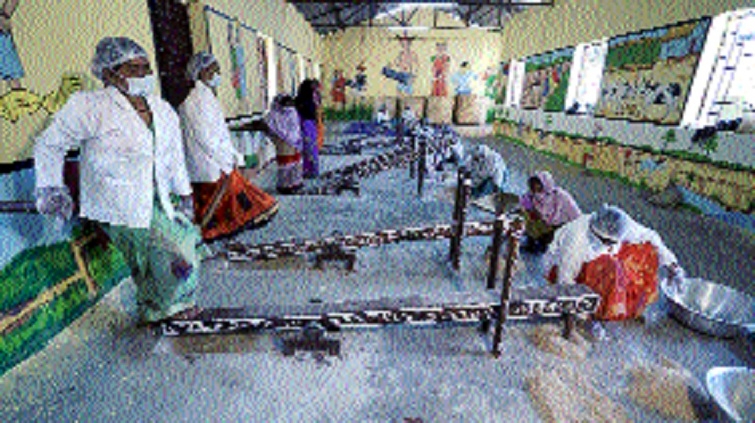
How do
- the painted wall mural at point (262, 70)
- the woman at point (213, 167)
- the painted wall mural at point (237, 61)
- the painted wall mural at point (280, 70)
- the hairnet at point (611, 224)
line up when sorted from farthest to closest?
the painted wall mural at point (280, 70) → the painted wall mural at point (262, 70) → the painted wall mural at point (237, 61) → the woman at point (213, 167) → the hairnet at point (611, 224)

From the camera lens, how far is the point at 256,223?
4176mm

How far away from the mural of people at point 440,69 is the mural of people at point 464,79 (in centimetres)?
48

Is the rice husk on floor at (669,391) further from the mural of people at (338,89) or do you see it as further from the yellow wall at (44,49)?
the mural of people at (338,89)

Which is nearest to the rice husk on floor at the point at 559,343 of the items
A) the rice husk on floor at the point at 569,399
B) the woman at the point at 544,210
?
the rice husk on floor at the point at 569,399

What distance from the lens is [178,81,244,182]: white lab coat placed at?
342 cm

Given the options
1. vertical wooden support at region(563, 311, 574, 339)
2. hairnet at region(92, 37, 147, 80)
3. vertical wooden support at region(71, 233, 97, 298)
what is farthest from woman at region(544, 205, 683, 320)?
vertical wooden support at region(71, 233, 97, 298)

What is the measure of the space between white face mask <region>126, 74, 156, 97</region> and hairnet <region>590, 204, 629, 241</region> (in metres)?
3.01

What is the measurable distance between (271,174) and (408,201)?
3242mm

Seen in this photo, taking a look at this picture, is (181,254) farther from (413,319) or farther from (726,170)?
(726,170)

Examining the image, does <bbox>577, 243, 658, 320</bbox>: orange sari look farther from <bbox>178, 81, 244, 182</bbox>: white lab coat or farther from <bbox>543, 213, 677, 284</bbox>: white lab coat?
<bbox>178, 81, 244, 182</bbox>: white lab coat

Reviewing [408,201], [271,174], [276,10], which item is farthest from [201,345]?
[276,10]

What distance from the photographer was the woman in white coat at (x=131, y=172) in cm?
203

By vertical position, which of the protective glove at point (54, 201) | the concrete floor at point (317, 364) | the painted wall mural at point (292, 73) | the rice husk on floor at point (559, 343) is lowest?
the concrete floor at point (317, 364)

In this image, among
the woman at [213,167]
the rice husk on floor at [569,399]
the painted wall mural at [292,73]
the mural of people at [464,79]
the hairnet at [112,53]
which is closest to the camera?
the hairnet at [112,53]
